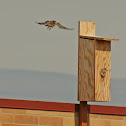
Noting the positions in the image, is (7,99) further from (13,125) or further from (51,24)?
(51,24)

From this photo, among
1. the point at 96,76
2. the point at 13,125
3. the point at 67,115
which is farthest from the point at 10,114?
the point at 96,76

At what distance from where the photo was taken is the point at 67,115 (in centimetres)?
1393

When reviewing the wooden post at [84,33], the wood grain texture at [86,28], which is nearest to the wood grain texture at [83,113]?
the wooden post at [84,33]

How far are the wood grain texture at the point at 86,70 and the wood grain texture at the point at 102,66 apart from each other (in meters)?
0.08

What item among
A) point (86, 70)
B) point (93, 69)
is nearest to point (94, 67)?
point (93, 69)

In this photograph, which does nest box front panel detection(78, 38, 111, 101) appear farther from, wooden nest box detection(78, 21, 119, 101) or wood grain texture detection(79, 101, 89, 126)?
wood grain texture detection(79, 101, 89, 126)

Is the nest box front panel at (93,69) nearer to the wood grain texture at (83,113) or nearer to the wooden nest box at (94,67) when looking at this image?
the wooden nest box at (94,67)

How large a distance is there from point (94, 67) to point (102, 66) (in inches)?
7.7

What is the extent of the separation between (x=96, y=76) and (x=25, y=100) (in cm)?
168

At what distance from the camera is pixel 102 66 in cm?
1348

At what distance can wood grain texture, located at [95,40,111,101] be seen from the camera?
44.0 feet

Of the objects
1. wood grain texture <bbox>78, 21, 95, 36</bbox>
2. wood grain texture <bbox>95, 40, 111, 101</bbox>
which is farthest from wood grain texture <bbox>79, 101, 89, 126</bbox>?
wood grain texture <bbox>78, 21, 95, 36</bbox>

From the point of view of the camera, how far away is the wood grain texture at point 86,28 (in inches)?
538

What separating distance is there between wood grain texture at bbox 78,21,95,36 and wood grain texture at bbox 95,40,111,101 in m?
0.35
